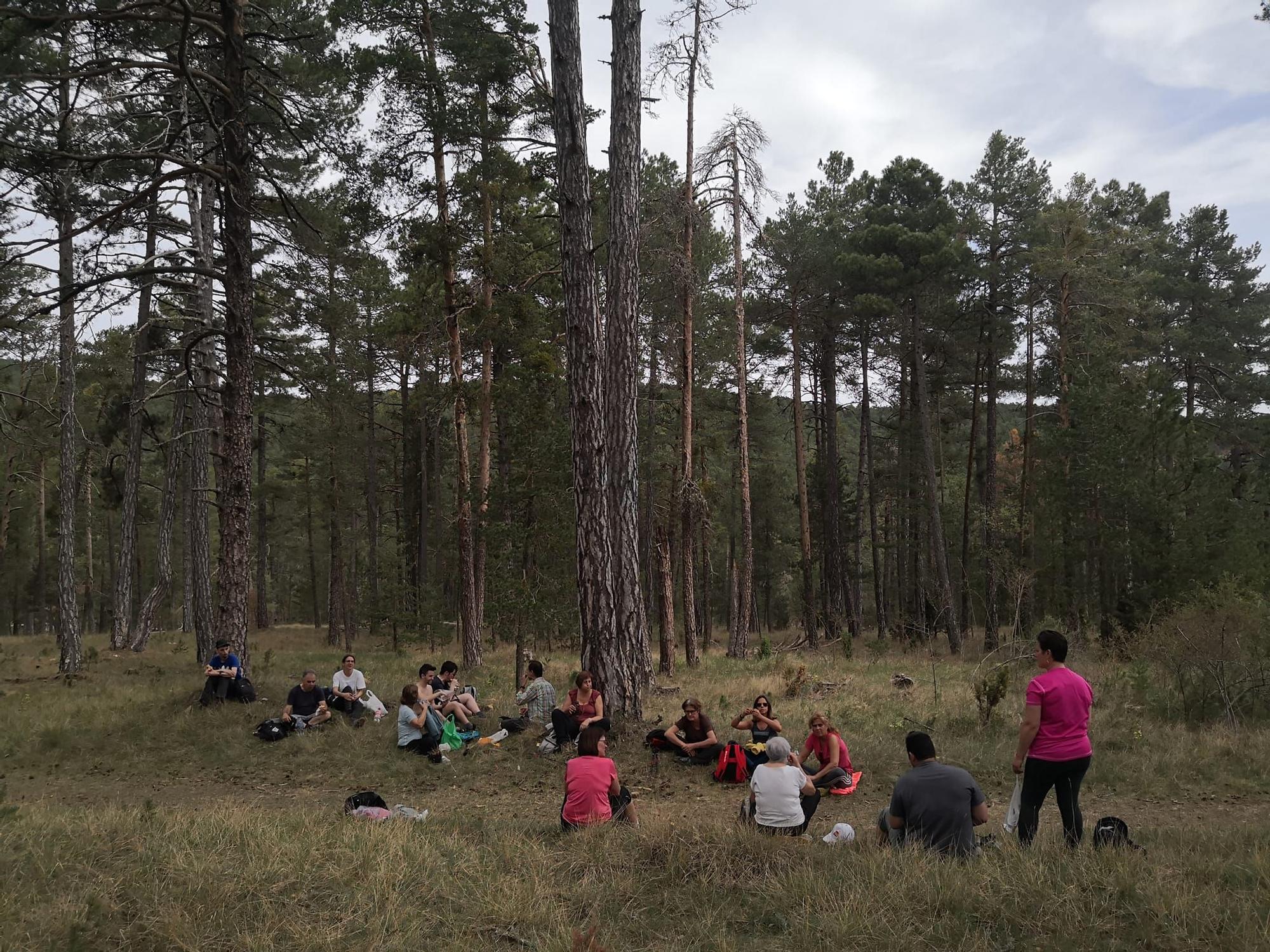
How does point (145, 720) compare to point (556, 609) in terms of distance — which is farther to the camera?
point (556, 609)

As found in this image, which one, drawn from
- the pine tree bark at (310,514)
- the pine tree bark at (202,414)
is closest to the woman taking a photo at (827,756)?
the pine tree bark at (202,414)

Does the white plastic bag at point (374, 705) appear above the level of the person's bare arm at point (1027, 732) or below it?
below

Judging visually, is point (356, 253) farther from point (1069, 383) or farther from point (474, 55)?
point (1069, 383)

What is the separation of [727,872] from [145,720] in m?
9.53

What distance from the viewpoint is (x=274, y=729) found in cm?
1004

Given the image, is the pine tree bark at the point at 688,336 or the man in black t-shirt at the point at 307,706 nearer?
the man in black t-shirt at the point at 307,706

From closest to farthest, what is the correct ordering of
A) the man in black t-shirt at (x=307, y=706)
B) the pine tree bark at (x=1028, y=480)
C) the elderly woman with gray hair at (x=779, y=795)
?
the elderly woman with gray hair at (x=779, y=795)
the man in black t-shirt at (x=307, y=706)
the pine tree bark at (x=1028, y=480)

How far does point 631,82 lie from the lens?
9852 mm

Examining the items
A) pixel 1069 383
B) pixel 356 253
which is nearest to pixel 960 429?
pixel 1069 383

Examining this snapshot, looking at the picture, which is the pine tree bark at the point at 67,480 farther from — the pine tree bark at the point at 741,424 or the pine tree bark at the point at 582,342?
the pine tree bark at the point at 741,424

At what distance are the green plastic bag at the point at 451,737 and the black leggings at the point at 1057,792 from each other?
22.4 ft

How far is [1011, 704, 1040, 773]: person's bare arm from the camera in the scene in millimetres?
5152

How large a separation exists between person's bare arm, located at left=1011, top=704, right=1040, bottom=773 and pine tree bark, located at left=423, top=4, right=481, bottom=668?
11.0 m

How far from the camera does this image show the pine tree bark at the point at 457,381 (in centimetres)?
1514
